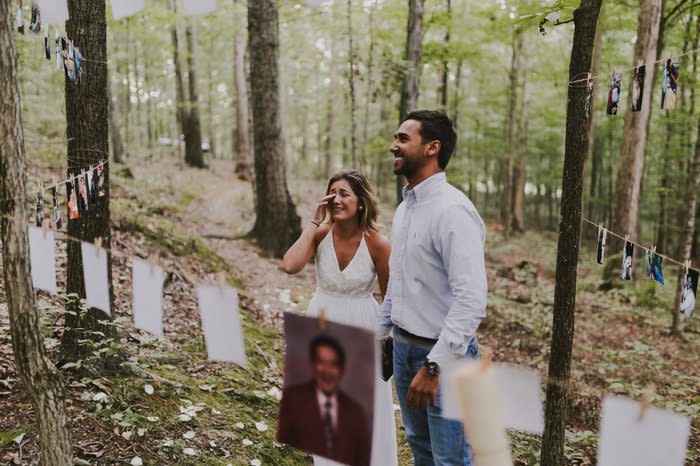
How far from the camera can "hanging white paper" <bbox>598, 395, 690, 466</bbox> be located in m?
1.45

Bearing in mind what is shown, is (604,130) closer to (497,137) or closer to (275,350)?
(497,137)

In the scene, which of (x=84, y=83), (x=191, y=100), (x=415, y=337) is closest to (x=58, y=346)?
(x=84, y=83)

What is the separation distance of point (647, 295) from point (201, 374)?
981 cm

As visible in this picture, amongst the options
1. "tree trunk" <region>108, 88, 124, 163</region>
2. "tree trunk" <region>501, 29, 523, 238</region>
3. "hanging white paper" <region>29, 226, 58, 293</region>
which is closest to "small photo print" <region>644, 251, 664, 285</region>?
"hanging white paper" <region>29, 226, 58, 293</region>

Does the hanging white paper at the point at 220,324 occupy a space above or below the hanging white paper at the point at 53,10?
below

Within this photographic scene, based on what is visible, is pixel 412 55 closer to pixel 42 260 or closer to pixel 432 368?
pixel 42 260

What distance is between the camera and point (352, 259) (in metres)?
3.46

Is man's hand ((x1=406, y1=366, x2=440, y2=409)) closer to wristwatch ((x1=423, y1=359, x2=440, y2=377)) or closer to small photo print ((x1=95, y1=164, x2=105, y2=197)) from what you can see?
wristwatch ((x1=423, y1=359, x2=440, y2=377))

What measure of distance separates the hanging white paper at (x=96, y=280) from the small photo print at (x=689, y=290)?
379 cm

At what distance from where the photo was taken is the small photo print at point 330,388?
1537 millimetres

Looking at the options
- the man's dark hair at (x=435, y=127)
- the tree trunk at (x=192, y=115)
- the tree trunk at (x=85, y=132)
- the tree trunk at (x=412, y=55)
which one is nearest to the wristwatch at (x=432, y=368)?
the man's dark hair at (x=435, y=127)

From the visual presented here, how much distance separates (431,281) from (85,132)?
2942 mm

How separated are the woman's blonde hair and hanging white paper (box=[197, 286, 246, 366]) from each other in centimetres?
138

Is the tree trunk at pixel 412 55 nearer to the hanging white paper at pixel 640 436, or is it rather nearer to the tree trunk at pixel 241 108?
the hanging white paper at pixel 640 436
